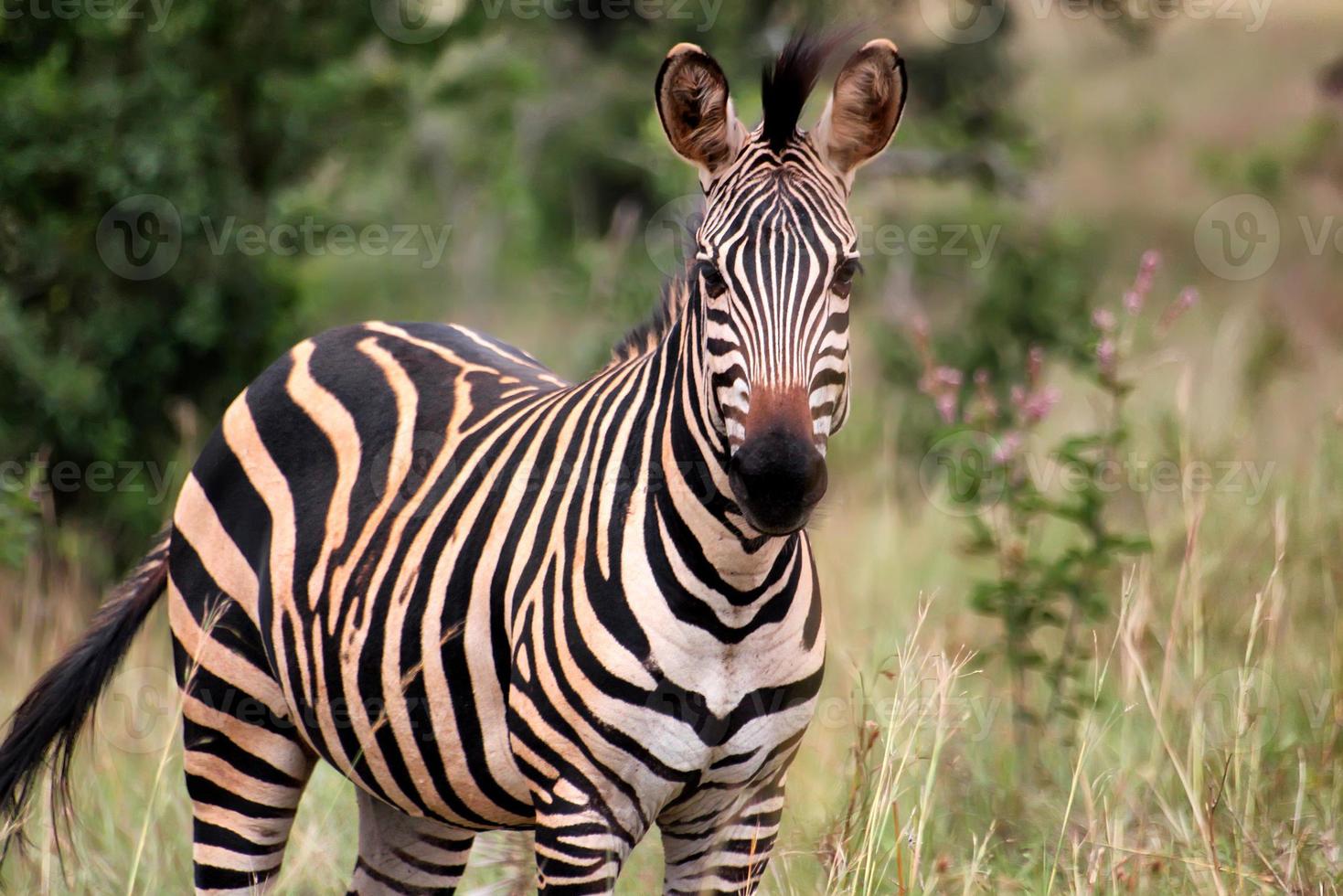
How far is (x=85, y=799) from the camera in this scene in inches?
194

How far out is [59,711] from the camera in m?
3.72

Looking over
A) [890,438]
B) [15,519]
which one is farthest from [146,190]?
[890,438]

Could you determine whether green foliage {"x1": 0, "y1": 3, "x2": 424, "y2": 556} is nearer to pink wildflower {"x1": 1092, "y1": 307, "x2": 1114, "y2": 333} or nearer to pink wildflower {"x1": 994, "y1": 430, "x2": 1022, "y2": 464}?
pink wildflower {"x1": 994, "y1": 430, "x2": 1022, "y2": 464}

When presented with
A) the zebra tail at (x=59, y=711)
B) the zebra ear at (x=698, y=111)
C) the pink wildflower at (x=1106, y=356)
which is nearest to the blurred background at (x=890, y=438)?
the pink wildflower at (x=1106, y=356)

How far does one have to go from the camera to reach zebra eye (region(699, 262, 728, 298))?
2.55 meters

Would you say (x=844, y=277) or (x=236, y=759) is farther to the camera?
(x=236, y=759)

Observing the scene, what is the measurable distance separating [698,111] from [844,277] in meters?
0.48

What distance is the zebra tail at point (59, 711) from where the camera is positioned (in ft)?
12.1

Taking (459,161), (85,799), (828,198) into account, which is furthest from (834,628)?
(459,161)

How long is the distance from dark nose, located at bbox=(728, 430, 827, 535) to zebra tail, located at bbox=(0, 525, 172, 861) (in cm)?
227

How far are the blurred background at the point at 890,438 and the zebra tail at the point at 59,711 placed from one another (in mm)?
266

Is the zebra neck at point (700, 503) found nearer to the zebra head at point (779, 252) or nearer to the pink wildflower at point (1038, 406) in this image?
the zebra head at point (779, 252)

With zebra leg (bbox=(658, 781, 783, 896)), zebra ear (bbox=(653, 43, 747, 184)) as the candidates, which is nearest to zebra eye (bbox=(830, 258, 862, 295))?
zebra ear (bbox=(653, 43, 747, 184))

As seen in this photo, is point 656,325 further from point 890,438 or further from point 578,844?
point 890,438
